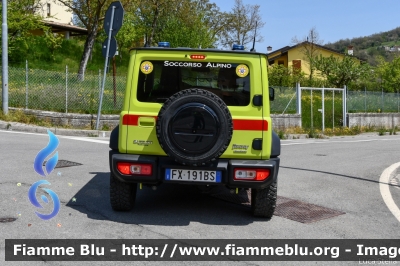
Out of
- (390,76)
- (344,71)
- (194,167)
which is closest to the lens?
(194,167)

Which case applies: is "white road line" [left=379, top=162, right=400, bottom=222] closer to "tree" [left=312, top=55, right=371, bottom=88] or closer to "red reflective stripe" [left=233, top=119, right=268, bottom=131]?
"red reflective stripe" [left=233, top=119, right=268, bottom=131]

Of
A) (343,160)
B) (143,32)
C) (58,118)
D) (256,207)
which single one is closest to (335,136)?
(343,160)

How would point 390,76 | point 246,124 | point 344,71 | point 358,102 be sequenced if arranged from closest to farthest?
1. point 246,124
2. point 358,102
3. point 344,71
4. point 390,76

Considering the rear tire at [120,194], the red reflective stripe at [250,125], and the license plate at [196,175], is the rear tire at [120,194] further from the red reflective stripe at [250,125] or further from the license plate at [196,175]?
the red reflective stripe at [250,125]

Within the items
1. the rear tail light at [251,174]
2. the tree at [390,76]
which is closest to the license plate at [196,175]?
the rear tail light at [251,174]

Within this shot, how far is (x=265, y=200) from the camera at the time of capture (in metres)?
6.06

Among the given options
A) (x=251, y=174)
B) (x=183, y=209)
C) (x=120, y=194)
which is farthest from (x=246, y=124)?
(x=120, y=194)

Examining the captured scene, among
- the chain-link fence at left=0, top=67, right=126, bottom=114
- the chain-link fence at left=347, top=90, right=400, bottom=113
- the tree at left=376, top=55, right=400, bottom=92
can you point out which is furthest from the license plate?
the tree at left=376, top=55, right=400, bottom=92

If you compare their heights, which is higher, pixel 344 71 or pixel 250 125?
pixel 344 71

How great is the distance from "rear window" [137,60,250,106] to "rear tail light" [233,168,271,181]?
787mm

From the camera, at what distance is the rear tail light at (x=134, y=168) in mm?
5723

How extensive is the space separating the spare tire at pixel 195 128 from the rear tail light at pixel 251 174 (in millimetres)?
380

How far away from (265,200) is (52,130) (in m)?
10.8

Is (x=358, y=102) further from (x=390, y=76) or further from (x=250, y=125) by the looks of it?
(x=250, y=125)
